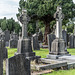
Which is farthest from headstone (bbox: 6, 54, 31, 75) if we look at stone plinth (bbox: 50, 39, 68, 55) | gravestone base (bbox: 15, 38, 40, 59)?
stone plinth (bbox: 50, 39, 68, 55)

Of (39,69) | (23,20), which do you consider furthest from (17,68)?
(23,20)

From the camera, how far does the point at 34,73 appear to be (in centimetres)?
652

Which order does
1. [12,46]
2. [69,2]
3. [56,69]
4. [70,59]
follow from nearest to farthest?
[56,69] → [70,59] → [12,46] → [69,2]

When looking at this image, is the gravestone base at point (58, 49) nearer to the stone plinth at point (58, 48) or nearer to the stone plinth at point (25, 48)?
the stone plinth at point (58, 48)

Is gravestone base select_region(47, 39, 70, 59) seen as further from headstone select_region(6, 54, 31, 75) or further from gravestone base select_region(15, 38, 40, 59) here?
headstone select_region(6, 54, 31, 75)

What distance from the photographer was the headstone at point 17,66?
14.6 feet

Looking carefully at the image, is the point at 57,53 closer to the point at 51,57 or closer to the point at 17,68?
the point at 51,57

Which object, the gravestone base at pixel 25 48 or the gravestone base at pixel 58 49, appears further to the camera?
the gravestone base at pixel 58 49

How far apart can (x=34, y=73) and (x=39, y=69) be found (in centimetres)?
29

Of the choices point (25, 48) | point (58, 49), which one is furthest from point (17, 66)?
point (58, 49)

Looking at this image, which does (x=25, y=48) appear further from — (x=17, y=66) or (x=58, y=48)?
(x=17, y=66)

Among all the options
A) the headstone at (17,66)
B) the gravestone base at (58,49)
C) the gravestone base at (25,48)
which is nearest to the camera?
the headstone at (17,66)

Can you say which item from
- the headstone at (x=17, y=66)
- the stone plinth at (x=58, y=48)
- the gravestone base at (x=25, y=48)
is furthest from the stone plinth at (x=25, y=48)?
the headstone at (x=17, y=66)

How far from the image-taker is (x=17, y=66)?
459 centimetres
